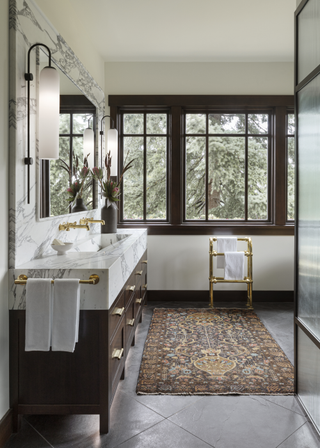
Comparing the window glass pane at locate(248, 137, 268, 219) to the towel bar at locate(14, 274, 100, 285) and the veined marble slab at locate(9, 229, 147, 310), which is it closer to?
the veined marble slab at locate(9, 229, 147, 310)

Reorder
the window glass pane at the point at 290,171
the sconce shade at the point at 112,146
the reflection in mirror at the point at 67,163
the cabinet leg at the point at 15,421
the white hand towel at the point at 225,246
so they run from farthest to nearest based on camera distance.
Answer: the window glass pane at the point at 290,171 → the white hand towel at the point at 225,246 → the sconce shade at the point at 112,146 → the reflection in mirror at the point at 67,163 → the cabinet leg at the point at 15,421

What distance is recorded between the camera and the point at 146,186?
456 cm

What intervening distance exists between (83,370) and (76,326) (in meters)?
0.26

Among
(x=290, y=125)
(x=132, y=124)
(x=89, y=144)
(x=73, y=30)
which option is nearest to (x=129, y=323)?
(x=89, y=144)

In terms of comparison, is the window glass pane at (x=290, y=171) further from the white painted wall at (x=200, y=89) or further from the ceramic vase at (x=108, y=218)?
the ceramic vase at (x=108, y=218)

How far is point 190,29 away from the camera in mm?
3621

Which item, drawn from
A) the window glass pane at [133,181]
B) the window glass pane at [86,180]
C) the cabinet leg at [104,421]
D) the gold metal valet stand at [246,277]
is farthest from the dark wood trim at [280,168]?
the cabinet leg at [104,421]

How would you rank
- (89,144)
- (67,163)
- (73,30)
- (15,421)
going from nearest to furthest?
(15,421) → (67,163) → (73,30) → (89,144)

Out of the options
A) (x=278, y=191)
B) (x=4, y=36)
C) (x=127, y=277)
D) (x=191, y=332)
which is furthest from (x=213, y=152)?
(x=4, y=36)

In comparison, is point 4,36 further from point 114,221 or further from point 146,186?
point 146,186

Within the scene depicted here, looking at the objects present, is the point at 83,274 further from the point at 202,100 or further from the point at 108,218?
the point at 202,100

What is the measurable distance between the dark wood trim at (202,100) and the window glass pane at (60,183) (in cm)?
183

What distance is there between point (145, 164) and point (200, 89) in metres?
1.08

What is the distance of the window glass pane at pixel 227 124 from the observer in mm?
4543
